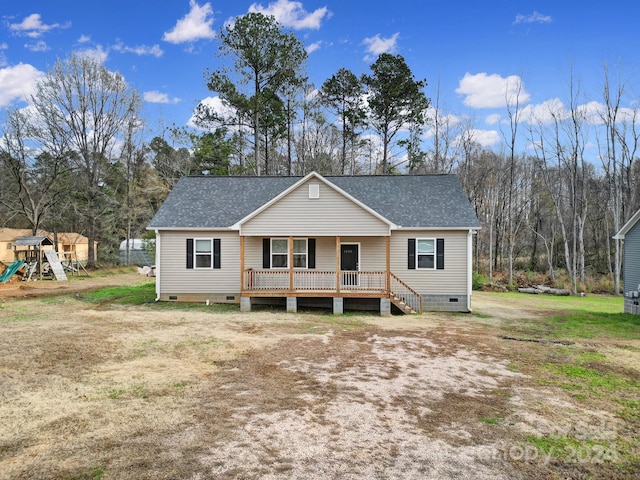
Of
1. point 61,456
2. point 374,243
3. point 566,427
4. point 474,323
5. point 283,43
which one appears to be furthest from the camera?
point 283,43

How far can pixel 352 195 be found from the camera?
18.9 m

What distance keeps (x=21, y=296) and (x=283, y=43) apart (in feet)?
72.5

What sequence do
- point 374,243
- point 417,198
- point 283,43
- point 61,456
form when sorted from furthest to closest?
1. point 283,43
2. point 417,198
3. point 374,243
4. point 61,456

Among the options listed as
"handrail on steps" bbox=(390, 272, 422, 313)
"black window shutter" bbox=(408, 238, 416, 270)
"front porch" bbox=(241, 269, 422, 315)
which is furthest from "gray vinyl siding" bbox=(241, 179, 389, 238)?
"handrail on steps" bbox=(390, 272, 422, 313)

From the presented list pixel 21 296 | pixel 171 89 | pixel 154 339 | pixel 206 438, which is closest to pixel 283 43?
pixel 171 89

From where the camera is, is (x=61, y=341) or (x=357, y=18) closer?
(x=61, y=341)

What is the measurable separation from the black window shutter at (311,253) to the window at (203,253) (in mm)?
3868

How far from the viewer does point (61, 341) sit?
9.98 metres

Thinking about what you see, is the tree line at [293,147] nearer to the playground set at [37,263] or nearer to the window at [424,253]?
the playground set at [37,263]

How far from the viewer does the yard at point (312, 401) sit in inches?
176

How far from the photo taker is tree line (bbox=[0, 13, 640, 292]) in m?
28.0

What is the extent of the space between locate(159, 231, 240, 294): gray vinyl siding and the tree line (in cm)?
1275

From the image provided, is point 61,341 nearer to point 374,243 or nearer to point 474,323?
point 374,243

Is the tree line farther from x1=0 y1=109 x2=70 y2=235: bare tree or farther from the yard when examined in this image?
the yard
